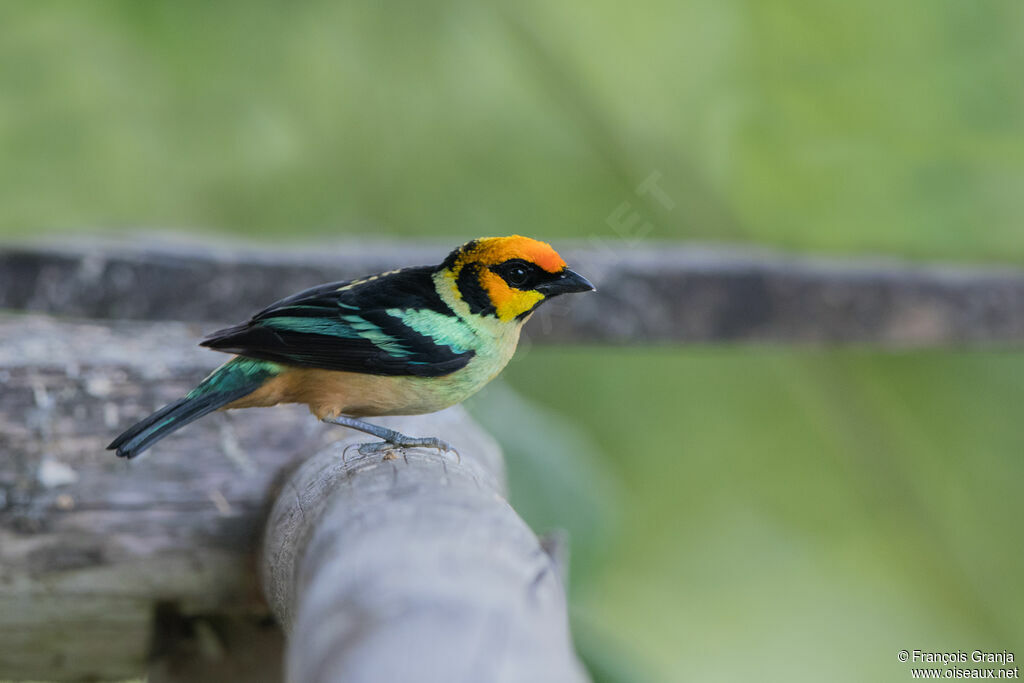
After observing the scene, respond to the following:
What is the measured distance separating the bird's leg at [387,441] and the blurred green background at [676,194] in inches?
57.4

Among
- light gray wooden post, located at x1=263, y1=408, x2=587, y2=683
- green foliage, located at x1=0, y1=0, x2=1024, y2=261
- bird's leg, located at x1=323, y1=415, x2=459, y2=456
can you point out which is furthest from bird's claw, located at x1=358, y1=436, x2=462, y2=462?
green foliage, located at x1=0, y1=0, x2=1024, y2=261

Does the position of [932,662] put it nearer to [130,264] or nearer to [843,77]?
[843,77]

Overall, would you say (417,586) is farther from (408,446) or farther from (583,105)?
(583,105)

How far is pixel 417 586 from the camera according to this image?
3.20 feet

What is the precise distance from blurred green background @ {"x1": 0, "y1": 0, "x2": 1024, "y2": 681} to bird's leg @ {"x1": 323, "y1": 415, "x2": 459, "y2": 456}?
1457 millimetres

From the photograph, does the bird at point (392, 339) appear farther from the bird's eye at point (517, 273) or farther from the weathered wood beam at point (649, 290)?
the weathered wood beam at point (649, 290)

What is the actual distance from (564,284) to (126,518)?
1007 millimetres

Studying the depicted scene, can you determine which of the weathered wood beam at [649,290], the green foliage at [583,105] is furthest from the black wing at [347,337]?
the green foliage at [583,105]

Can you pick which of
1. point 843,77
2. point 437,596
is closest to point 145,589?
point 437,596

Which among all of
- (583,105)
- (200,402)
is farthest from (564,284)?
(583,105)

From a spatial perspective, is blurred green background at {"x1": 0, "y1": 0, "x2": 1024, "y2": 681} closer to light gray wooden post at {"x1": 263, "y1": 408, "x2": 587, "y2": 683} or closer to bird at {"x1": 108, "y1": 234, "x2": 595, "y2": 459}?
bird at {"x1": 108, "y1": 234, "x2": 595, "y2": 459}

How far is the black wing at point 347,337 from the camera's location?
1802 mm

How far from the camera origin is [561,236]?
5.50m

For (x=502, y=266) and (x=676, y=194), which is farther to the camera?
(x=676, y=194)
